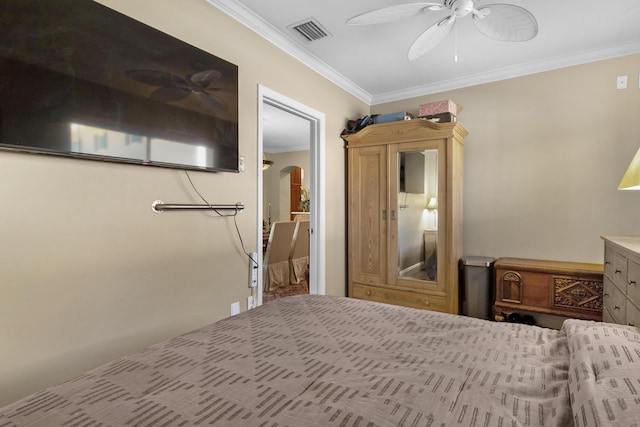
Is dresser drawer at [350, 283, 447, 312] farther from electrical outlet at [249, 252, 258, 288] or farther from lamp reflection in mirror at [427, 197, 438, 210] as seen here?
electrical outlet at [249, 252, 258, 288]

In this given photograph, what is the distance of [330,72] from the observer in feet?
10.7

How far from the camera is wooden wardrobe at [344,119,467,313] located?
309 centimetres

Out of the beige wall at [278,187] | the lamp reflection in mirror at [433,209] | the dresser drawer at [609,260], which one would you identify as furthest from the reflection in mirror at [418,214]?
the beige wall at [278,187]

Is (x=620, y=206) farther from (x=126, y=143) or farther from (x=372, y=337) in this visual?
(x=126, y=143)

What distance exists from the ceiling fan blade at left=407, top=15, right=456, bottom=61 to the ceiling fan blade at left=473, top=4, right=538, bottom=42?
0.15 meters

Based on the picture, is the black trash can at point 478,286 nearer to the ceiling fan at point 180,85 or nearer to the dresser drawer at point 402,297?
the dresser drawer at point 402,297

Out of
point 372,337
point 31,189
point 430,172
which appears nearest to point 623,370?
point 372,337

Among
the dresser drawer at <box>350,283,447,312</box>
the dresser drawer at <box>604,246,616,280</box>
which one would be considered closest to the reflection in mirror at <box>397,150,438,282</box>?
the dresser drawer at <box>350,283,447,312</box>

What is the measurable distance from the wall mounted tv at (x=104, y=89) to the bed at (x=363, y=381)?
1042mm

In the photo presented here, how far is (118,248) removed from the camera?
167 cm

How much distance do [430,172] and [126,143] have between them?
2.60m

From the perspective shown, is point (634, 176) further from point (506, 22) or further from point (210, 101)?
point (210, 101)

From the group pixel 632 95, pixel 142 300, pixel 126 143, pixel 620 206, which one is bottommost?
pixel 142 300

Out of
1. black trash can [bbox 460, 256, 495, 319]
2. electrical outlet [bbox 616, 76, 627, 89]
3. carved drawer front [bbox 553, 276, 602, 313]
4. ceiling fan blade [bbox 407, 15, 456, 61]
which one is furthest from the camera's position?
black trash can [bbox 460, 256, 495, 319]
